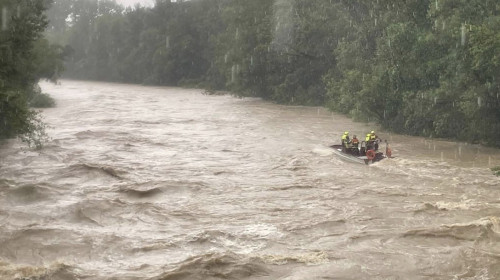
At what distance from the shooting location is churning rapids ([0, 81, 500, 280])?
1154 centimetres

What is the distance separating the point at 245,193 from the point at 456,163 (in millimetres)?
8916

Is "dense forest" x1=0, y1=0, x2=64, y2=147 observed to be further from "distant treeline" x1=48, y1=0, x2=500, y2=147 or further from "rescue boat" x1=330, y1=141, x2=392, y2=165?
"distant treeline" x1=48, y1=0, x2=500, y2=147

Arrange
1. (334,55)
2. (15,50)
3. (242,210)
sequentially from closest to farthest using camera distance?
1. (242,210)
2. (15,50)
3. (334,55)

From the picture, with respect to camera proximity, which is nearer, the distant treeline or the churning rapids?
the churning rapids

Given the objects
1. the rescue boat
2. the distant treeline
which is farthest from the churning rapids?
the distant treeline

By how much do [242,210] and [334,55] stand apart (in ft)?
101

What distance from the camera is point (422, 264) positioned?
11.6 m

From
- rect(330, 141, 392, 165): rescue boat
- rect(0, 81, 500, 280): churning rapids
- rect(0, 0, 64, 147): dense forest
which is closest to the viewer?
rect(0, 81, 500, 280): churning rapids

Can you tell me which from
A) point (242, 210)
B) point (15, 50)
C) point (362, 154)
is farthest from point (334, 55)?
point (242, 210)

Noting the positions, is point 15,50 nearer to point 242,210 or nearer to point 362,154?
point 242,210

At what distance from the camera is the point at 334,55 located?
44406 millimetres

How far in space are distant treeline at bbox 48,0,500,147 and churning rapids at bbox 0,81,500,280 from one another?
7.10ft

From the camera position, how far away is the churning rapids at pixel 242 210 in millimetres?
11539

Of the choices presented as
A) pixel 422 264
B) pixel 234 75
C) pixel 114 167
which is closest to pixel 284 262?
pixel 422 264
